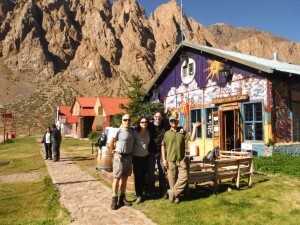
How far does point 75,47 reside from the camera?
111 meters

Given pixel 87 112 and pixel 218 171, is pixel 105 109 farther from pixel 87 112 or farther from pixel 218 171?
pixel 218 171

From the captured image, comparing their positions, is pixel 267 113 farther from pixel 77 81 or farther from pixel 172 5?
pixel 172 5

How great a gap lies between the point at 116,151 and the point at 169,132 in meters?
1.37

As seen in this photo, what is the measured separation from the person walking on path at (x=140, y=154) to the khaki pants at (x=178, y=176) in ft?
2.17

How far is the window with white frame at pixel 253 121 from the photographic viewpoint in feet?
46.6

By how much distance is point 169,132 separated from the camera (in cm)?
770

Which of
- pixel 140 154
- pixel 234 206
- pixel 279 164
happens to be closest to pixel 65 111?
pixel 279 164

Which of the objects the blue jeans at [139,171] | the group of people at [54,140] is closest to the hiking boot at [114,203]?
the blue jeans at [139,171]

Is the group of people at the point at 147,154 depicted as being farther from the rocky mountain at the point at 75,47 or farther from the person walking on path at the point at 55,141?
the rocky mountain at the point at 75,47

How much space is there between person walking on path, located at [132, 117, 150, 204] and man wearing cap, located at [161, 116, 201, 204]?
1.50 feet

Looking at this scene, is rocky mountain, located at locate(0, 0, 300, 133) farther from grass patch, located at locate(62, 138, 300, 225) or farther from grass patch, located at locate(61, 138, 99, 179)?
grass patch, located at locate(62, 138, 300, 225)

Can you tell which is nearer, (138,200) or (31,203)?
(138,200)

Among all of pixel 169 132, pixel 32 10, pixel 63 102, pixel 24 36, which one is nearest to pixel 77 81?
pixel 63 102

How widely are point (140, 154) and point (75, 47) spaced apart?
109641mm
